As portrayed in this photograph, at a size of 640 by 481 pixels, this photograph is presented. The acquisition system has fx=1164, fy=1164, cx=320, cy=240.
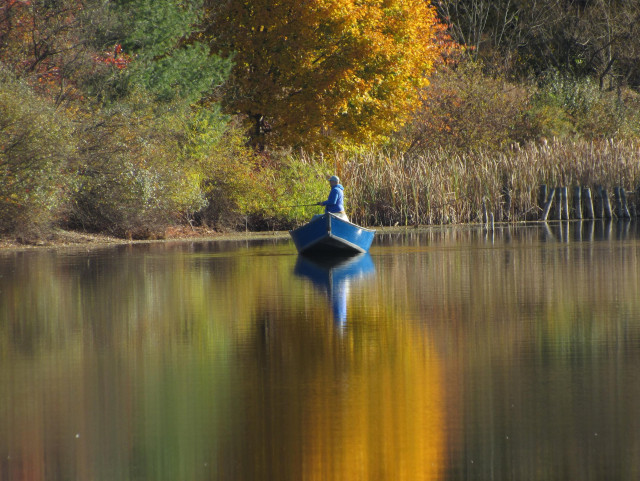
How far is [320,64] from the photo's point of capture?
40469 millimetres

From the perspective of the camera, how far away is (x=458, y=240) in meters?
31.0

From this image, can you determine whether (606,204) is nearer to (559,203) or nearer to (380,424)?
(559,203)

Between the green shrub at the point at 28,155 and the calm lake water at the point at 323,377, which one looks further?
the green shrub at the point at 28,155

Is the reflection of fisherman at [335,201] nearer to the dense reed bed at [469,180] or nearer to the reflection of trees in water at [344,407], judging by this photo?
the reflection of trees in water at [344,407]

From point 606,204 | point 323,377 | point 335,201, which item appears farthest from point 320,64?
point 323,377

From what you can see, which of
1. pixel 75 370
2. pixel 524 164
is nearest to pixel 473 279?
pixel 75 370

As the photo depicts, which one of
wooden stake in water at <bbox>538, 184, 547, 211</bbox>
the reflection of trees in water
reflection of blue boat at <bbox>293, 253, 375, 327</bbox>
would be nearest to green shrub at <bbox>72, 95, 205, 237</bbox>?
reflection of blue boat at <bbox>293, 253, 375, 327</bbox>

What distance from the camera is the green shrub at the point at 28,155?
28.6 m

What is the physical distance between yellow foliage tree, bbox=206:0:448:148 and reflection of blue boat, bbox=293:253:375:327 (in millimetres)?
14621

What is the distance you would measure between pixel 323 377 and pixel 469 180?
31.4 meters

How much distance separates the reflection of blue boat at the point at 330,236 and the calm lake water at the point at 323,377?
17.3ft

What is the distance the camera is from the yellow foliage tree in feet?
130

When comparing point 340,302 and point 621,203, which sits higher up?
point 621,203

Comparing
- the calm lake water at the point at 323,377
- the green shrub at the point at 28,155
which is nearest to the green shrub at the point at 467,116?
the green shrub at the point at 28,155
